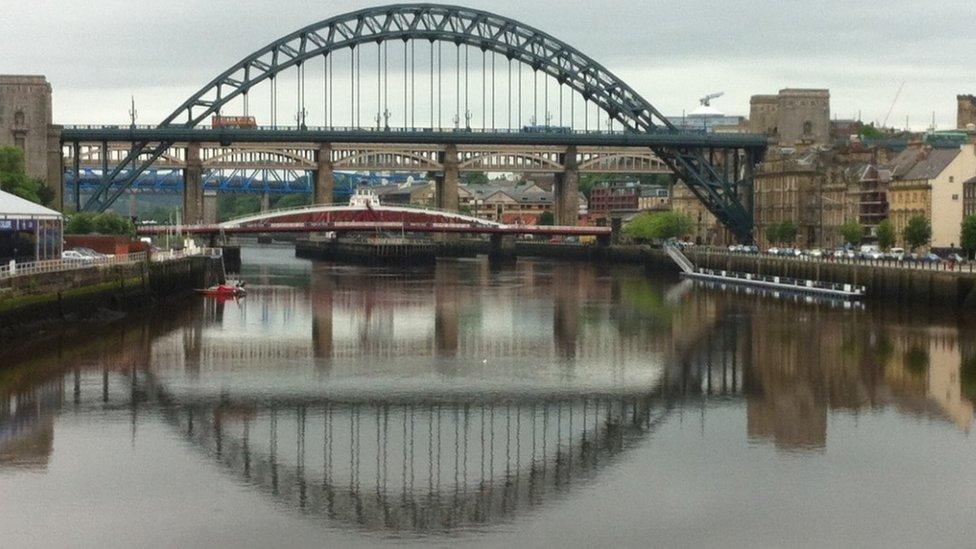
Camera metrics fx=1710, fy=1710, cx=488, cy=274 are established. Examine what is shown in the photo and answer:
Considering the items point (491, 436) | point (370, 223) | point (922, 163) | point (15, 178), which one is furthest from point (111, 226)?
point (491, 436)

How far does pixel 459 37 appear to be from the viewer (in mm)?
128000

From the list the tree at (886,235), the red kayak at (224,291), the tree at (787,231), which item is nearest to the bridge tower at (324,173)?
the tree at (787,231)

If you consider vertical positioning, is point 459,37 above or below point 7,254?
above

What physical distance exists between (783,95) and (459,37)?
26248mm

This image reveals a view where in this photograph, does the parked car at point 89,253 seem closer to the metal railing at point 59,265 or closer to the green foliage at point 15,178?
the metal railing at point 59,265

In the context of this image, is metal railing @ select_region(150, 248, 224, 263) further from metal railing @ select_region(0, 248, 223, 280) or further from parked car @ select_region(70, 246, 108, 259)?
parked car @ select_region(70, 246, 108, 259)

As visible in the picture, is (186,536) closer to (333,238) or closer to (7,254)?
(7,254)

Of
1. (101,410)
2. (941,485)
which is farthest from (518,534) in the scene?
(101,410)

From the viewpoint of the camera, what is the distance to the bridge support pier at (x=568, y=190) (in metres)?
136

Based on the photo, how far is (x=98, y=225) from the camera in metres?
105

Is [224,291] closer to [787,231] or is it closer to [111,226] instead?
[111,226]

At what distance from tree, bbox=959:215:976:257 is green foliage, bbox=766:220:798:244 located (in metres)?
30.7

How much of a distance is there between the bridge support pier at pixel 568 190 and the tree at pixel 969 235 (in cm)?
5037

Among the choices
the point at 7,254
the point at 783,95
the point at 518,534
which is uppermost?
the point at 783,95
